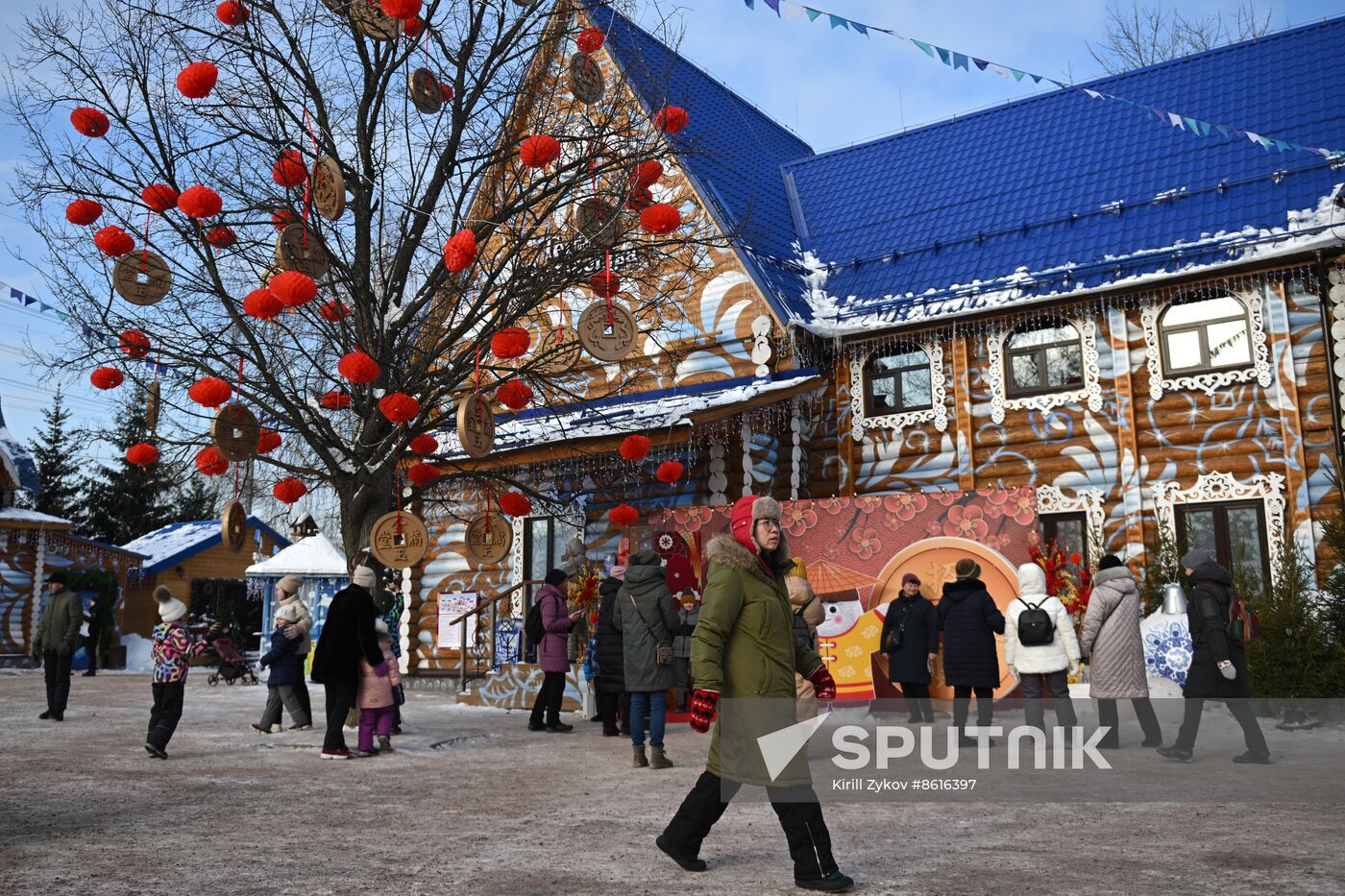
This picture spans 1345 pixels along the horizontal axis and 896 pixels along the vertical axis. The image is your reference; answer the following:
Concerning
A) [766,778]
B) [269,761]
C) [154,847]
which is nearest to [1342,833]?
[766,778]

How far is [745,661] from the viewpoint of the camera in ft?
16.2

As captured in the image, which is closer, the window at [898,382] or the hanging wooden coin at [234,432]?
the hanging wooden coin at [234,432]

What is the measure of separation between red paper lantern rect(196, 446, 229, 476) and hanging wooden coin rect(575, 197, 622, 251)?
4.34 m

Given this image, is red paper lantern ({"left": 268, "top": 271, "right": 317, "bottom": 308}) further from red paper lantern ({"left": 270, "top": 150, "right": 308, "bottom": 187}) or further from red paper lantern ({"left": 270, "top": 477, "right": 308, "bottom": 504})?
red paper lantern ({"left": 270, "top": 477, "right": 308, "bottom": 504})

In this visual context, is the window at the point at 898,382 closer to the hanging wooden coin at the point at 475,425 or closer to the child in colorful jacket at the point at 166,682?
the hanging wooden coin at the point at 475,425

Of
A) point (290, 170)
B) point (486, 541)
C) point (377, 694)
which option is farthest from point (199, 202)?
point (486, 541)

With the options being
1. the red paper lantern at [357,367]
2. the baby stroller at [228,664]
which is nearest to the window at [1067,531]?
the red paper lantern at [357,367]

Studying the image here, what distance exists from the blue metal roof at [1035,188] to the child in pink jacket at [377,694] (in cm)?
671

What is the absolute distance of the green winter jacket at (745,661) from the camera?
479 cm

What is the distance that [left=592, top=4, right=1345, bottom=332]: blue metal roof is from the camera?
14.2 metres

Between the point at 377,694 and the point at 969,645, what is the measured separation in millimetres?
5456

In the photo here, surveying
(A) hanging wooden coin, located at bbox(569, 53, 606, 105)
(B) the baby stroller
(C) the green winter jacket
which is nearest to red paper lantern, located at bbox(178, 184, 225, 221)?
(A) hanging wooden coin, located at bbox(569, 53, 606, 105)

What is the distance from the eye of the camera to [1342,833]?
227 inches

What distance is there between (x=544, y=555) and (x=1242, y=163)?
12.1 metres
